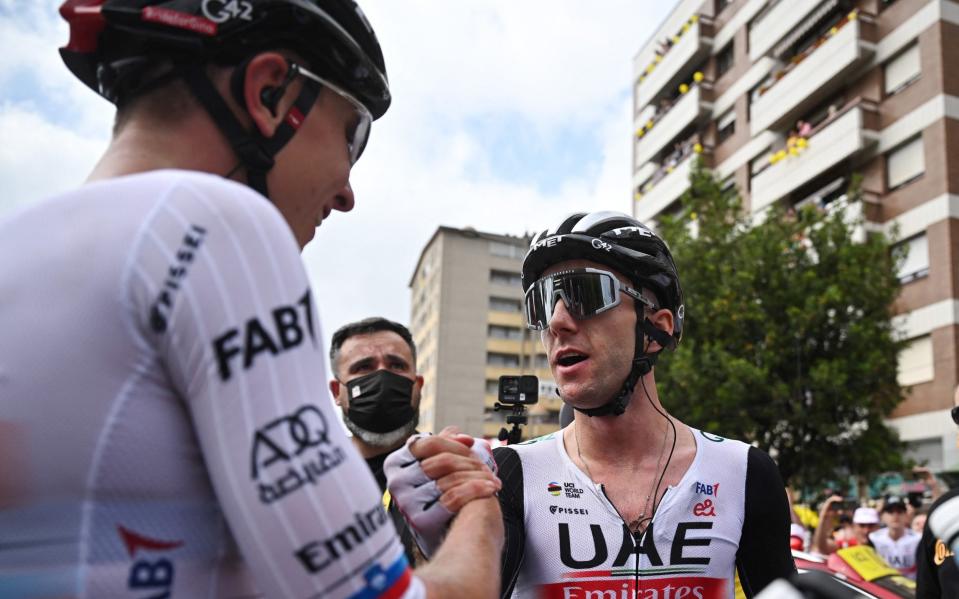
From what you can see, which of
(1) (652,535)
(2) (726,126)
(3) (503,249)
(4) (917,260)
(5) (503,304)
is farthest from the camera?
(3) (503,249)

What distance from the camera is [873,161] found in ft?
102

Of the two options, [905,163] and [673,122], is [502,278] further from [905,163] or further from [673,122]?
[905,163]

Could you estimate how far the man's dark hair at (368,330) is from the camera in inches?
203

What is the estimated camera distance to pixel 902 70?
100 feet

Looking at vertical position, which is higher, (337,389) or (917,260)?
(917,260)

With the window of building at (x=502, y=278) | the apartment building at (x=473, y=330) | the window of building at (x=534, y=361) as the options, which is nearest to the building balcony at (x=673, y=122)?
the apartment building at (x=473, y=330)

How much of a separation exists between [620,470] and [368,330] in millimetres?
2394

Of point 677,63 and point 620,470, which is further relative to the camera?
point 677,63

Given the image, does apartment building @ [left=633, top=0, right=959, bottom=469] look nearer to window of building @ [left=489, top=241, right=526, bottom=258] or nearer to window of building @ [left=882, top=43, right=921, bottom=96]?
window of building @ [left=882, top=43, right=921, bottom=96]

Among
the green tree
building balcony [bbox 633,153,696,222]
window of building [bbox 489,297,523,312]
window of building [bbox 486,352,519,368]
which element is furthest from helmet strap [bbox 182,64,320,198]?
window of building [bbox 489,297,523,312]

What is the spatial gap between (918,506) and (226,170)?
16865 mm

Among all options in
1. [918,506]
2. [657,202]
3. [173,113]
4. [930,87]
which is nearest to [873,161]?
[930,87]

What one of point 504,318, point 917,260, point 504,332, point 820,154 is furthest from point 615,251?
point 504,318

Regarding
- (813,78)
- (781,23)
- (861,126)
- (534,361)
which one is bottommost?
(534,361)
